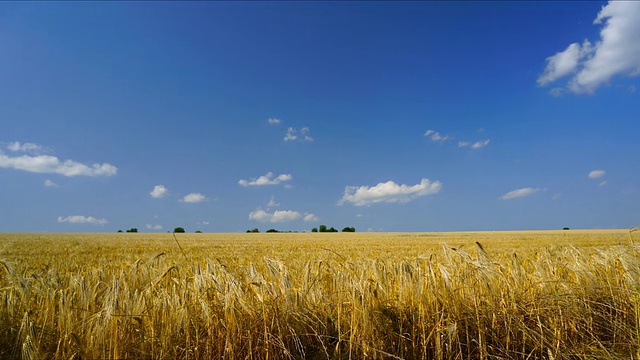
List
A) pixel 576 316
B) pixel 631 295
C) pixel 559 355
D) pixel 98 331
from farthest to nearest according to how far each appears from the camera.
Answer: pixel 631 295, pixel 576 316, pixel 559 355, pixel 98 331

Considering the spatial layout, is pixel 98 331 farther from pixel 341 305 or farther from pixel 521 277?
pixel 521 277

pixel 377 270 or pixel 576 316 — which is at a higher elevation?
pixel 377 270

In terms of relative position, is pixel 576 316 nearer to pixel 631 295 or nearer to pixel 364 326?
pixel 631 295

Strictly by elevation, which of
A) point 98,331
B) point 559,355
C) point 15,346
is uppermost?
point 98,331

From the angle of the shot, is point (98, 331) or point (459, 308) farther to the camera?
point (459, 308)

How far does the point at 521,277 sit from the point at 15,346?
4.98 m

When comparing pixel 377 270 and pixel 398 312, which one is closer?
pixel 398 312

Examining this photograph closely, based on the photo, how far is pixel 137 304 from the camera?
2.46 m

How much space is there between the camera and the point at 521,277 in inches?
158

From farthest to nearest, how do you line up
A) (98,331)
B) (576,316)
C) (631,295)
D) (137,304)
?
(631,295) → (576,316) → (137,304) → (98,331)

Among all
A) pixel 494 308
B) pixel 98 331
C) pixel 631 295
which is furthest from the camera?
pixel 631 295

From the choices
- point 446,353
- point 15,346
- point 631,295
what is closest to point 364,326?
point 446,353

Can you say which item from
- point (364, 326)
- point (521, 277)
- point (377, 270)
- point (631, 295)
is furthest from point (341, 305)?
point (631, 295)

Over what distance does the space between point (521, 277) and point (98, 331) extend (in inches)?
174
